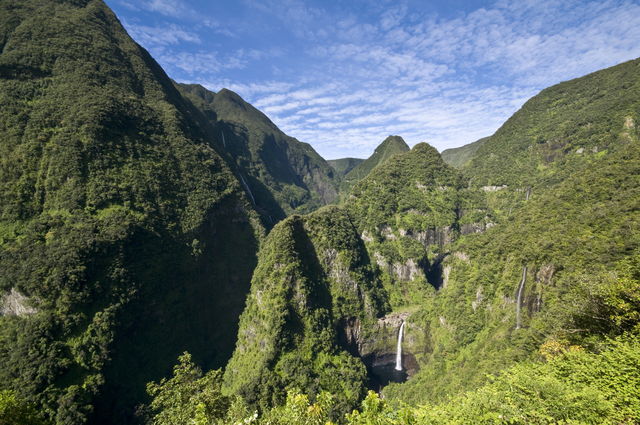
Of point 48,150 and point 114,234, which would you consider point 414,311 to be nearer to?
point 114,234

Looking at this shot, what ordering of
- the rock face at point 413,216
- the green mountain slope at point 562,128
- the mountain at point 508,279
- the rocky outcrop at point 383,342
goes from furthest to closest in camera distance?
the green mountain slope at point 562,128
the rock face at point 413,216
the rocky outcrop at point 383,342
the mountain at point 508,279

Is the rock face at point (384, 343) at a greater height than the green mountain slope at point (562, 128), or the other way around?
the green mountain slope at point (562, 128)

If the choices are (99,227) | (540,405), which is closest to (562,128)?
(540,405)

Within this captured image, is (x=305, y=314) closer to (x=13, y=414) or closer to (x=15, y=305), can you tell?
(x=13, y=414)

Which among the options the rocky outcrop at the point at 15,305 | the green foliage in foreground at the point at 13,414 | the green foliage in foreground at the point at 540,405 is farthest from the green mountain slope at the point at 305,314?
the green foliage in foreground at the point at 540,405

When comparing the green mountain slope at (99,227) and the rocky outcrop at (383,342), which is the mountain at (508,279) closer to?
the rocky outcrop at (383,342)

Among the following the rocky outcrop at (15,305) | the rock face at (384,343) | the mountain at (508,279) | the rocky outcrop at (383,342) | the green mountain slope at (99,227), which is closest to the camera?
the mountain at (508,279)
